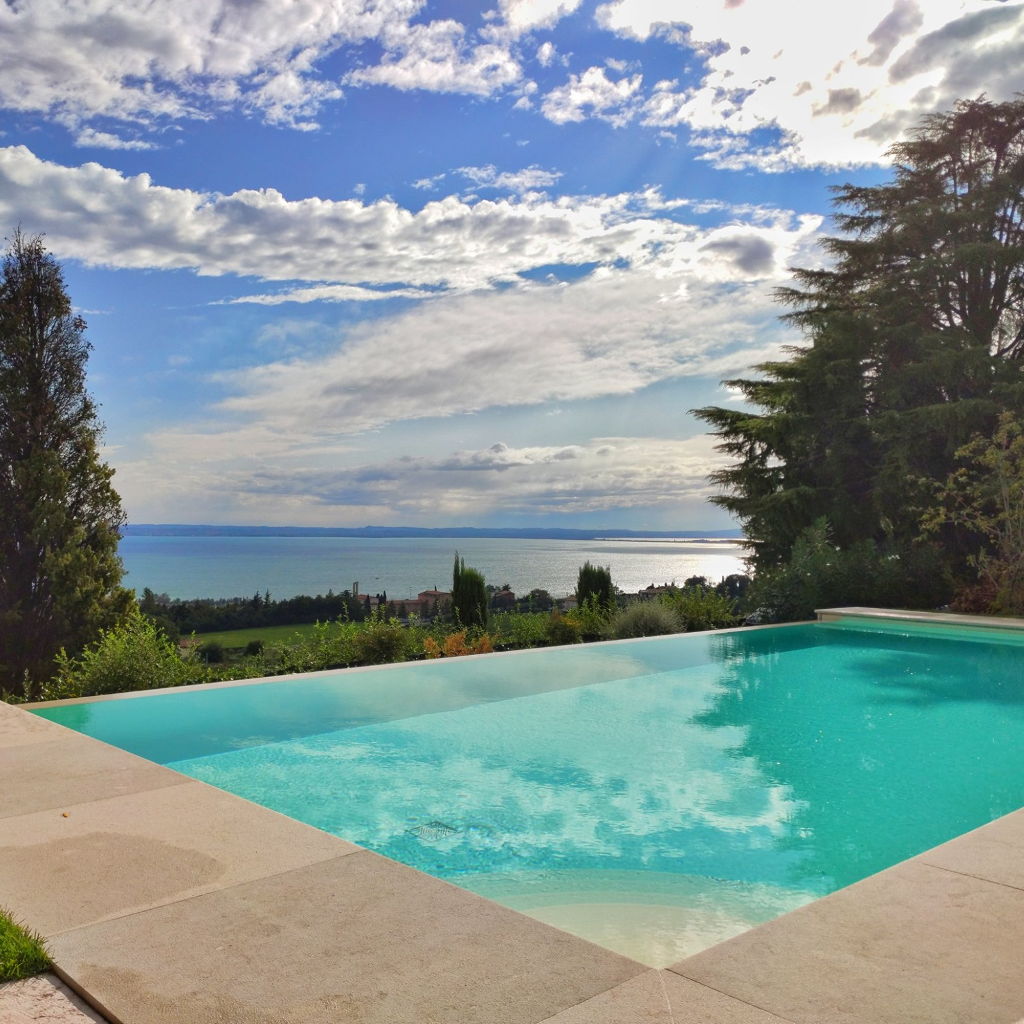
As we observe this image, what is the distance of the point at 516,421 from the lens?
23.7 metres

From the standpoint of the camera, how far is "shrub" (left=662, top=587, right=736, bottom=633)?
12.4 m

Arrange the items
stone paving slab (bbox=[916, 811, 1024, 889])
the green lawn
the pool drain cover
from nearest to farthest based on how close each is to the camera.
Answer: stone paving slab (bbox=[916, 811, 1024, 889]) < the pool drain cover < the green lawn

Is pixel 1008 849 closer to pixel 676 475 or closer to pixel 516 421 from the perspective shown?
pixel 676 475

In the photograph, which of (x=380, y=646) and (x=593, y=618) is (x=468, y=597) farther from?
(x=380, y=646)

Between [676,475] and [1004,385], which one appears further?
[676,475]

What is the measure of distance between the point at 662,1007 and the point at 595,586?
424 inches

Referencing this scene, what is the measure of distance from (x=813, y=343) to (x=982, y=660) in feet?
27.8

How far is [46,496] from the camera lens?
10055 mm

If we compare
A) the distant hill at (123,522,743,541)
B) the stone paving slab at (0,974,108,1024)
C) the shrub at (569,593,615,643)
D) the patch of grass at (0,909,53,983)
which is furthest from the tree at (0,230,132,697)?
the distant hill at (123,522,743,541)

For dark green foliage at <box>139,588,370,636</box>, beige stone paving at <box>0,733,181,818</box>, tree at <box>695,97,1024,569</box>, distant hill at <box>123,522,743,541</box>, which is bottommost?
beige stone paving at <box>0,733,181,818</box>

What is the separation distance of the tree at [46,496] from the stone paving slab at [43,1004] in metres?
8.62

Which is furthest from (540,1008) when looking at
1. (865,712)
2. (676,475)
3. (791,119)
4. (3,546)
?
(676,475)

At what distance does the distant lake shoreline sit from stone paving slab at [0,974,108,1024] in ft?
29.8

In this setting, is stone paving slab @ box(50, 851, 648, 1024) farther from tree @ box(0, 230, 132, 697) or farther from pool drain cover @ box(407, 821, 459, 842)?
tree @ box(0, 230, 132, 697)
